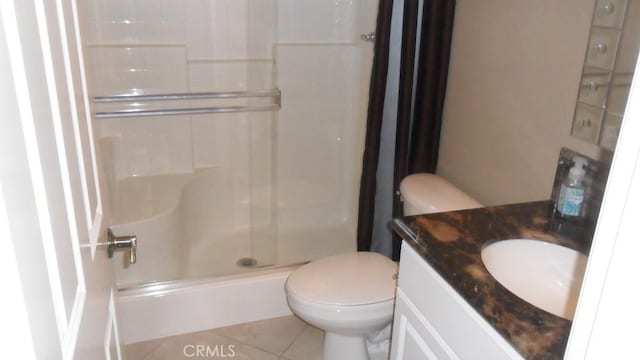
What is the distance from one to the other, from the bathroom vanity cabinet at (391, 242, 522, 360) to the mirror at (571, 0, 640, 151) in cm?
66

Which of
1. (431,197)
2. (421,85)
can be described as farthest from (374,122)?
(431,197)

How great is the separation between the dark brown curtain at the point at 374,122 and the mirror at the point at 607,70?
0.94 metres

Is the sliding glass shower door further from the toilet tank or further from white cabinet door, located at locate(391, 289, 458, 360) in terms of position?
white cabinet door, located at locate(391, 289, 458, 360)

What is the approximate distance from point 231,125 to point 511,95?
151cm

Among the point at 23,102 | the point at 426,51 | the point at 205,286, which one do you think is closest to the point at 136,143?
the point at 205,286

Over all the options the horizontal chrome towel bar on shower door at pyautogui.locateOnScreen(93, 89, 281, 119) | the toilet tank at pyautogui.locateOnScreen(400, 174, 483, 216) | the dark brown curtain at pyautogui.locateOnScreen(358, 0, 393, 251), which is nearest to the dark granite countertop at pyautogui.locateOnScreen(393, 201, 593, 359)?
the toilet tank at pyautogui.locateOnScreen(400, 174, 483, 216)

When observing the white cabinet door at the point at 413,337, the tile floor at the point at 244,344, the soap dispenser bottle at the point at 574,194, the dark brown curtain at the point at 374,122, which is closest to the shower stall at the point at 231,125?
the tile floor at the point at 244,344

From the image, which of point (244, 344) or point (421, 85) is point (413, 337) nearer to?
point (244, 344)

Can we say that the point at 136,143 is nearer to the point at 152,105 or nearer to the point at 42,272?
the point at 152,105

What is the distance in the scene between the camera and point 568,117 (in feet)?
5.10

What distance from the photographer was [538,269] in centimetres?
135

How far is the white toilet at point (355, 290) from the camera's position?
1.79 m

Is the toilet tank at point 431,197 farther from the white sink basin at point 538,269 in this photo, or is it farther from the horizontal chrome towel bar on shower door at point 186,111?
the horizontal chrome towel bar on shower door at point 186,111

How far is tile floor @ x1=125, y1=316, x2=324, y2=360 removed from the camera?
216cm
